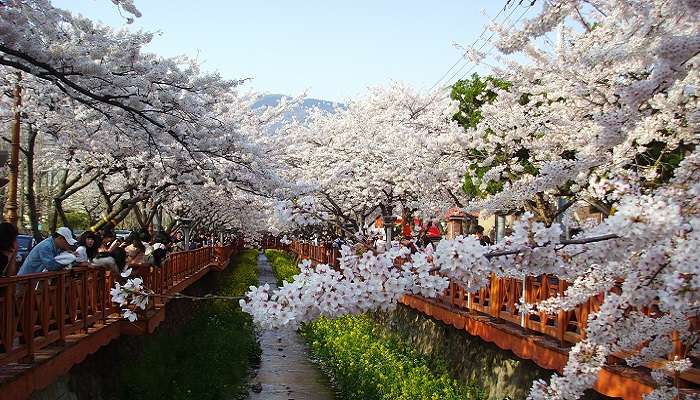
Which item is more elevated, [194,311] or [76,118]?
[76,118]

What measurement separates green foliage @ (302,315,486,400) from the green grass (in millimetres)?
2022

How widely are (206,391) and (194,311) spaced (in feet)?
32.6

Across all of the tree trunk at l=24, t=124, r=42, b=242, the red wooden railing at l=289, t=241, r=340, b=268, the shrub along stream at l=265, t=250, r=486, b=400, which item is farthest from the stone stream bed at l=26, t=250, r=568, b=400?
the red wooden railing at l=289, t=241, r=340, b=268

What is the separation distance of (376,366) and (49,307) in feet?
27.8

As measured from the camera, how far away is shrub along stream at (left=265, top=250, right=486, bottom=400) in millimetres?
12555

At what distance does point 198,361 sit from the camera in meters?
15.9

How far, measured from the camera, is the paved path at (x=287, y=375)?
16.0 m

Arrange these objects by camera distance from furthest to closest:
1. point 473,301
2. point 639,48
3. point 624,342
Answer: point 473,301 < point 639,48 < point 624,342

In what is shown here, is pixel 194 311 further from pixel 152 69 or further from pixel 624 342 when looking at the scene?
pixel 624 342

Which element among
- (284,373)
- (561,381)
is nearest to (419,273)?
(561,381)

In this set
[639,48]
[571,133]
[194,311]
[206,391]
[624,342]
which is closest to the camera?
[624,342]

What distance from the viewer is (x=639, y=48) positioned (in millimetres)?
5254

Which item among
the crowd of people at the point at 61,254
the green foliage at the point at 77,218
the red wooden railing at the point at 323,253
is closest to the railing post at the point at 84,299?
the crowd of people at the point at 61,254

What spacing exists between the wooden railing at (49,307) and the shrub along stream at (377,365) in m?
4.99
